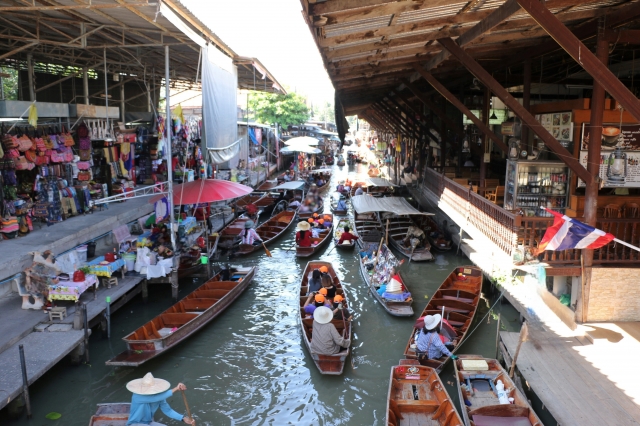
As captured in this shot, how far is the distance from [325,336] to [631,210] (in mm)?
6390

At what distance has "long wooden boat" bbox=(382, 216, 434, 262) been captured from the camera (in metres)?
16.2

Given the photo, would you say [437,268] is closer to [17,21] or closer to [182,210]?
[182,210]

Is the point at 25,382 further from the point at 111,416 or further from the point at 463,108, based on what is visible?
the point at 463,108

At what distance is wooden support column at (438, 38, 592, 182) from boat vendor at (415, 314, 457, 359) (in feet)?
11.6

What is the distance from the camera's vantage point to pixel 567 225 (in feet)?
A: 23.8

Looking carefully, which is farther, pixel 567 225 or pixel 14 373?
pixel 14 373

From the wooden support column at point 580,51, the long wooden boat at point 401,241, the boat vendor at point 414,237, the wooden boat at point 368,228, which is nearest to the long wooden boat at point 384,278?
the long wooden boat at point 401,241

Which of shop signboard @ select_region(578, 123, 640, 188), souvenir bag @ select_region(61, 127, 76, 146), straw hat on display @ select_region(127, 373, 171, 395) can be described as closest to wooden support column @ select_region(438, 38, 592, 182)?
shop signboard @ select_region(578, 123, 640, 188)

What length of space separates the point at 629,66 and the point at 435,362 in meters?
7.84

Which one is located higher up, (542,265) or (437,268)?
(542,265)

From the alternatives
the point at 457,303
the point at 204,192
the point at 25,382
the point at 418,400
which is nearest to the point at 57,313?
the point at 25,382

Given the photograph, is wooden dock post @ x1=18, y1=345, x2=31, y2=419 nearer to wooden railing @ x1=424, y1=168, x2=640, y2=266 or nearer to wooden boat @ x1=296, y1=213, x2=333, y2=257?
wooden railing @ x1=424, y1=168, x2=640, y2=266

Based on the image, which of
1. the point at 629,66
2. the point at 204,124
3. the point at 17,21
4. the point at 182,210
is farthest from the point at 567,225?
the point at 17,21

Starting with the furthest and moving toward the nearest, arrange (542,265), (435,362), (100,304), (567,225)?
(100,304) → (435,362) → (542,265) → (567,225)
